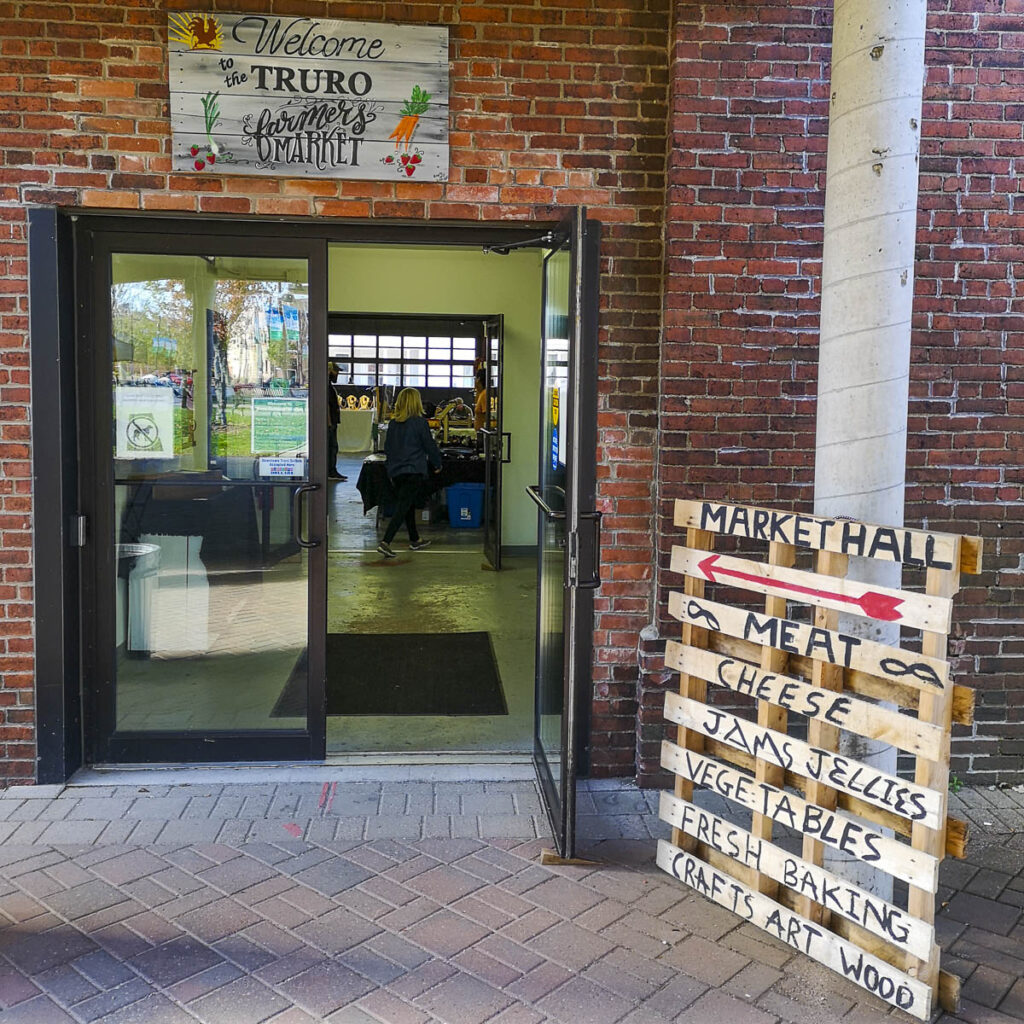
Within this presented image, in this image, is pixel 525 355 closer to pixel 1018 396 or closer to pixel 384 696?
pixel 384 696

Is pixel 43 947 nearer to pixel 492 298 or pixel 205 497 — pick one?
pixel 205 497

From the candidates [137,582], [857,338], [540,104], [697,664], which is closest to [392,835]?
[697,664]

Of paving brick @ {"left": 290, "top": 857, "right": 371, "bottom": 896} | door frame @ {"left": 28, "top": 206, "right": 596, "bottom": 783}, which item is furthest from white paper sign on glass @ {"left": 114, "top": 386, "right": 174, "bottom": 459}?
paving brick @ {"left": 290, "top": 857, "right": 371, "bottom": 896}

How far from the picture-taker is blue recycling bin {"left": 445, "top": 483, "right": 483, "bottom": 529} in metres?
12.7

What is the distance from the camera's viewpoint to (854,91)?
10.8 feet

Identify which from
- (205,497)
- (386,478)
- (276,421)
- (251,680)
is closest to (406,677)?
(251,680)

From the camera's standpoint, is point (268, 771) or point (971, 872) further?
point (268, 771)

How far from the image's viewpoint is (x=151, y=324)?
15.1 feet

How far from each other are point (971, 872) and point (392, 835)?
219cm

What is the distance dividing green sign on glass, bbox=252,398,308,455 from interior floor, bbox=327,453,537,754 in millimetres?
1520

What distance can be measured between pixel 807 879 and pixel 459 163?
3146 millimetres

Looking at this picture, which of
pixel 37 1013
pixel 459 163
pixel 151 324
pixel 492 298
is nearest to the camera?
pixel 37 1013

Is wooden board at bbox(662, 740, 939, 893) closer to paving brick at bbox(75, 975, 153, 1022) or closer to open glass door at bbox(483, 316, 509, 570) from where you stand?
paving brick at bbox(75, 975, 153, 1022)

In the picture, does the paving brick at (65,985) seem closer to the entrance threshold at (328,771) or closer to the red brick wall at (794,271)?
the entrance threshold at (328,771)
